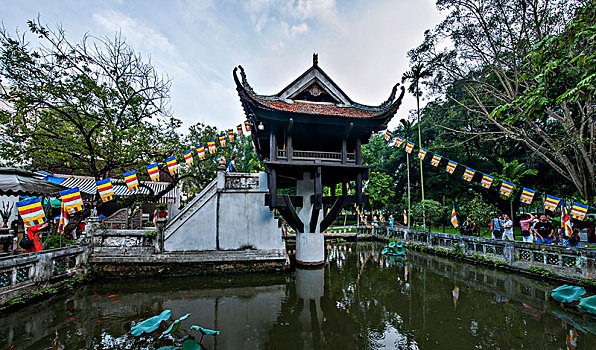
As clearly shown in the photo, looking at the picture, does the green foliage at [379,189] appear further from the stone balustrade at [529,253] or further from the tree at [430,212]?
the stone balustrade at [529,253]

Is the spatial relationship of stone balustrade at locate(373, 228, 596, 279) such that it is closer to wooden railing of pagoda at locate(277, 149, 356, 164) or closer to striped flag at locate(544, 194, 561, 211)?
striped flag at locate(544, 194, 561, 211)

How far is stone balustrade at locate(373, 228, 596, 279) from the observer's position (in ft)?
22.0

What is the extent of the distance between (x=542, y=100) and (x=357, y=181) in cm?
536

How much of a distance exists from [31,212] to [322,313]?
7.26m

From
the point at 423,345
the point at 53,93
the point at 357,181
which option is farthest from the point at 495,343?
the point at 53,93

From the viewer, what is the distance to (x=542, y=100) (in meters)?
4.90

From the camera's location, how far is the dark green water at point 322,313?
423cm

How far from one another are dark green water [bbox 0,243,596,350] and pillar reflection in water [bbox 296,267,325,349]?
2 centimetres

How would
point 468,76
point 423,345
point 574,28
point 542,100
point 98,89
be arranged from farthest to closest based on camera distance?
point 468,76 < point 98,89 < point 574,28 < point 542,100 < point 423,345

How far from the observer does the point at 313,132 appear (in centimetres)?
995

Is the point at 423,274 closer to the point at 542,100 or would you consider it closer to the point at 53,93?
the point at 542,100

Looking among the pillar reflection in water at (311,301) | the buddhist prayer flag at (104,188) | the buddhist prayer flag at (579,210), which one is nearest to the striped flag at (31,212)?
the buddhist prayer flag at (104,188)

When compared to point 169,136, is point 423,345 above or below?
below

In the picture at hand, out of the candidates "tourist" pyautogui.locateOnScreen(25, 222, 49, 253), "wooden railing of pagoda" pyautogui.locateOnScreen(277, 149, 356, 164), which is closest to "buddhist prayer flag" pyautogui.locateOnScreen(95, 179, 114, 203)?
"tourist" pyautogui.locateOnScreen(25, 222, 49, 253)
